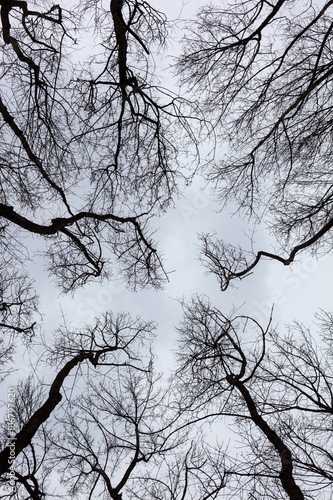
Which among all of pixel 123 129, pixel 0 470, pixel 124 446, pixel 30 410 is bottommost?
pixel 0 470

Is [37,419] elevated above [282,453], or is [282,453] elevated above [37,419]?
[282,453]

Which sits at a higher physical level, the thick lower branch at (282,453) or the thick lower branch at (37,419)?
the thick lower branch at (282,453)

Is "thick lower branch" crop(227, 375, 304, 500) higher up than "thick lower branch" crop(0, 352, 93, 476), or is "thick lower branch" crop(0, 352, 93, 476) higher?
"thick lower branch" crop(227, 375, 304, 500)

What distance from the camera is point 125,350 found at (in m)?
8.17

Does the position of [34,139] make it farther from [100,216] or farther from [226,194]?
[226,194]

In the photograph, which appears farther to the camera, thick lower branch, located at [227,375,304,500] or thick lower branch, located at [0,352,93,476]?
thick lower branch, located at [227,375,304,500]

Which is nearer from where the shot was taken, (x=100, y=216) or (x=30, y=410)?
(x=100, y=216)

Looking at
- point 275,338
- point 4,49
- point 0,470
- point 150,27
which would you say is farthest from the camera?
point 275,338

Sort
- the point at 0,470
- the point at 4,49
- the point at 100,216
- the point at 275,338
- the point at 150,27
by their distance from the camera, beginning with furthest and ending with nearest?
the point at 275,338 < the point at 100,216 < the point at 150,27 < the point at 4,49 < the point at 0,470

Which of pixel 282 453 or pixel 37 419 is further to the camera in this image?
pixel 282 453

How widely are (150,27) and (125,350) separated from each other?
5868mm

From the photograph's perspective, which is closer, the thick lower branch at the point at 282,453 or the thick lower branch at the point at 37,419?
the thick lower branch at the point at 37,419

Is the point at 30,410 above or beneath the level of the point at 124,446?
beneath

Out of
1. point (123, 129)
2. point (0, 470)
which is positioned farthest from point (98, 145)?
point (0, 470)
